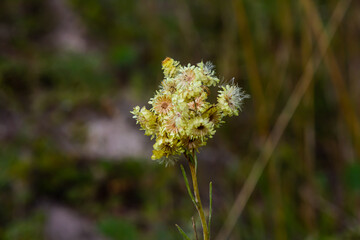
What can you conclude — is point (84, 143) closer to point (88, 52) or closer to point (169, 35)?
point (88, 52)

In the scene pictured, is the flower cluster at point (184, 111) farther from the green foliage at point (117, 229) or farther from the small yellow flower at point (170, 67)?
the green foliage at point (117, 229)

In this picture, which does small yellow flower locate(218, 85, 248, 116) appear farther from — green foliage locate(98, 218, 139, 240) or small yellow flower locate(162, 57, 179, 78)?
green foliage locate(98, 218, 139, 240)

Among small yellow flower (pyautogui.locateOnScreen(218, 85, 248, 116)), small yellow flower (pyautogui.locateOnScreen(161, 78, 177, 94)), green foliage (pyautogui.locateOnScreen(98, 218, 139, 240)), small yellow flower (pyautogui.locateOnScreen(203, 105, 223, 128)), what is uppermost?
green foliage (pyautogui.locateOnScreen(98, 218, 139, 240))

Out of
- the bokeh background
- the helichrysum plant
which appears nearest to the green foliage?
the bokeh background

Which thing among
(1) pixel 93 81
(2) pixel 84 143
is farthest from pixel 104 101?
(2) pixel 84 143

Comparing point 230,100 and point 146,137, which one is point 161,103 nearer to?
point 230,100
